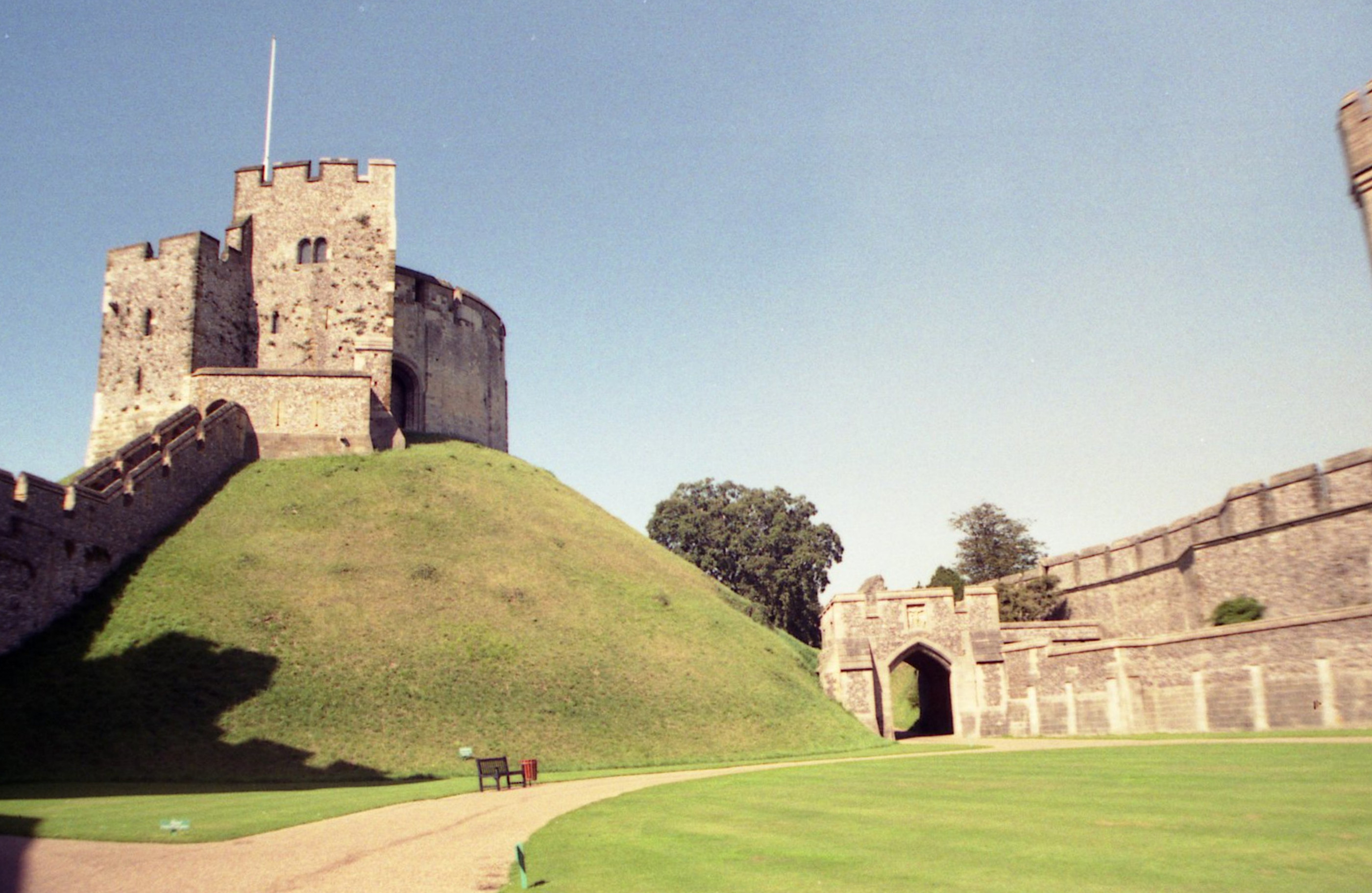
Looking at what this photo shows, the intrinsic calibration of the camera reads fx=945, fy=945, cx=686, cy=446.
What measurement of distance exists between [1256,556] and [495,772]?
28336 mm

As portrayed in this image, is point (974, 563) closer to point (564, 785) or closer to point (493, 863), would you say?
point (564, 785)

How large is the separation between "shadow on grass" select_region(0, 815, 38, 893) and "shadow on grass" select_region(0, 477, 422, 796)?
4.94m

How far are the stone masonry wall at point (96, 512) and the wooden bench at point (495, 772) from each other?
1518 cm

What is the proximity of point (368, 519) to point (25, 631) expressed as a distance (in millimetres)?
12648

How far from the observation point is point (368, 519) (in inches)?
1500

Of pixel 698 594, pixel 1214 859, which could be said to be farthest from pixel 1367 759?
pixel 698 594

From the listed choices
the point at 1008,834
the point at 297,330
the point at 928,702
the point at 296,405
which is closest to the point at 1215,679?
the point at 1008,834

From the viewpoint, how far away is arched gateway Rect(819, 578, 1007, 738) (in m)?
37.9

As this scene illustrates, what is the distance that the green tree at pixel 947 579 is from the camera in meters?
64.6

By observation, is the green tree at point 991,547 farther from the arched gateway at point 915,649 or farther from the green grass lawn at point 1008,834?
the green grass lawn at point 1008,834

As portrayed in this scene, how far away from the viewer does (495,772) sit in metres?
20.3

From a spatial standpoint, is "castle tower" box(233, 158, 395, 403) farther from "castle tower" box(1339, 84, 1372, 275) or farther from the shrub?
"castle tower" box(1339, 84, 1372, 275)

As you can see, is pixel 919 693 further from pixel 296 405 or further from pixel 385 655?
pixel 296 405

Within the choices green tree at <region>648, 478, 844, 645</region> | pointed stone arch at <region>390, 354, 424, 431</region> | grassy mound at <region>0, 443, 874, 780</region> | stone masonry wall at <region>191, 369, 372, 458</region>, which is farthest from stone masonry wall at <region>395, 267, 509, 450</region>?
green tree at <region>648, 478, 844, 645</region>
